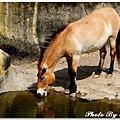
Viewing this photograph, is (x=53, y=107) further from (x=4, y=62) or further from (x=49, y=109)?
(x=4, y=62)

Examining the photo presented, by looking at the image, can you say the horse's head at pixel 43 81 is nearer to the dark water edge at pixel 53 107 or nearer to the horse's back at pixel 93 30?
the dark water edge at pixel 53 107

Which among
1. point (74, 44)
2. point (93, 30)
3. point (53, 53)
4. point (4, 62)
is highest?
point (93, 30)

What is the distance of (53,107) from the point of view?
27.2 feet

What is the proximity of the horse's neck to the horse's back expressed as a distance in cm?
25

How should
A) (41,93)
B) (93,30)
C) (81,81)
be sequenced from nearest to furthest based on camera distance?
(41,93)
(93,30)
(81,81)

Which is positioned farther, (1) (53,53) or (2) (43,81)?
(1) (53,53)

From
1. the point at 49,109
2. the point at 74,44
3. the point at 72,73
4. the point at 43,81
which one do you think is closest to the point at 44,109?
the point at 49,109

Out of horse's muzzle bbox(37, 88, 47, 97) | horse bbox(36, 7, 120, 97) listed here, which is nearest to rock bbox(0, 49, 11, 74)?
horse bbox(36, 7, 120, 97)

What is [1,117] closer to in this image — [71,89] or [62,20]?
[71,89]

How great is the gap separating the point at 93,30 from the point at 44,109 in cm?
235

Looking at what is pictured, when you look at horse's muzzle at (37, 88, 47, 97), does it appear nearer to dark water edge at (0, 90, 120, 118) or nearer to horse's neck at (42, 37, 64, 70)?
dark water edge at (0, 90, 120, 118)

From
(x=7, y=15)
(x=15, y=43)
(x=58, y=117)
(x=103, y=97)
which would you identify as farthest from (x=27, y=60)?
(x=58, y=117)

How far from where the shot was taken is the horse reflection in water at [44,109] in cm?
788

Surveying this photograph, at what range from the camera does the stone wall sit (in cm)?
1154
